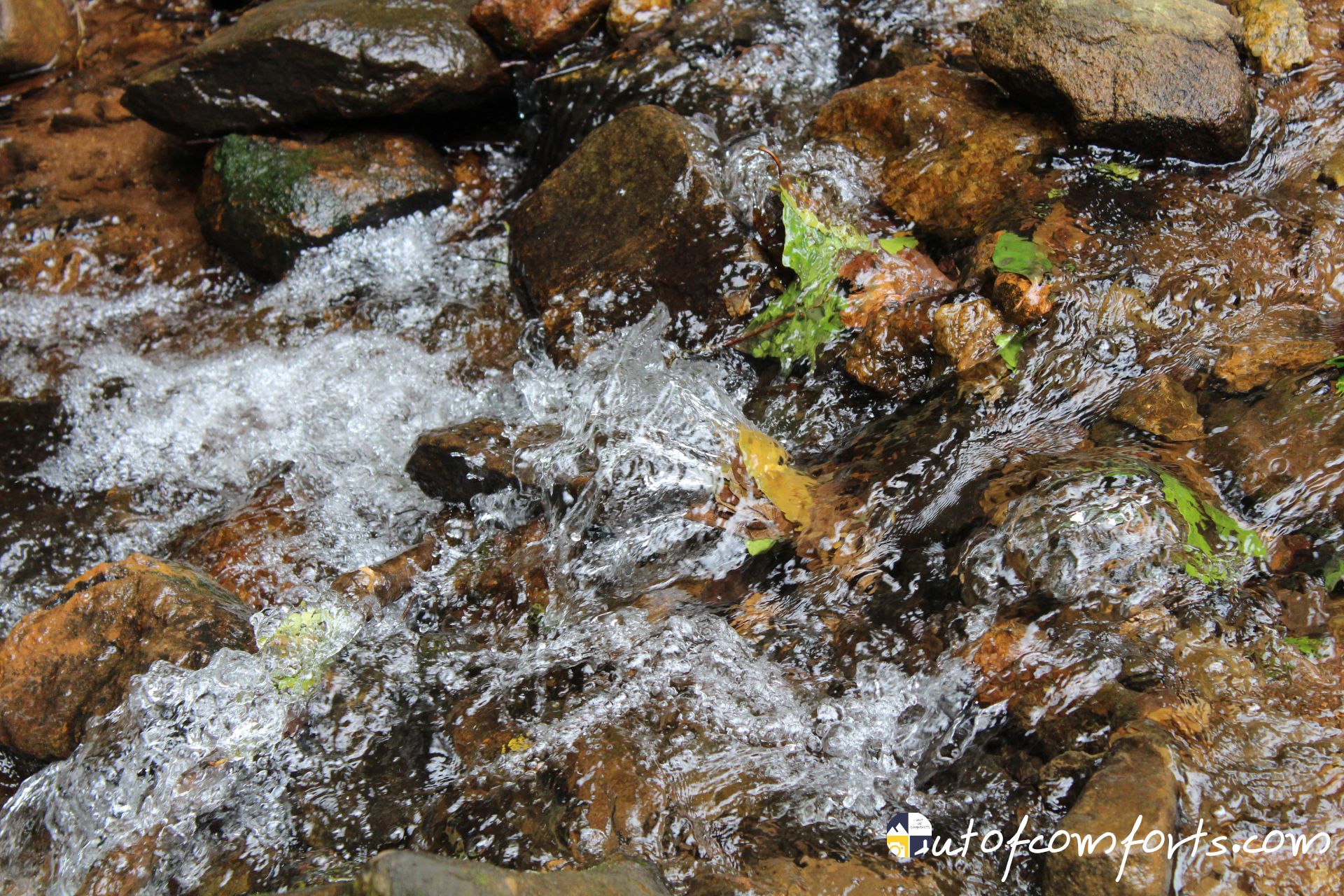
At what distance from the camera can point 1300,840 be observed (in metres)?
2.09

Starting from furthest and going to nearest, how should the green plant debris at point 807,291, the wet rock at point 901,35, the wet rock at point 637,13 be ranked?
the wet rock at point 637,13
the wet rock at point 901,35
the green plant debris at point 807,291

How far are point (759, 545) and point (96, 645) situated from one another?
2.29 meters

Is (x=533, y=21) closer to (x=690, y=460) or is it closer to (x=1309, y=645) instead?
(x=690, y=460)

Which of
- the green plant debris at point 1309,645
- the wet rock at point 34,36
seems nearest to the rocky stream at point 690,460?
the green plant debris at point 1309,645

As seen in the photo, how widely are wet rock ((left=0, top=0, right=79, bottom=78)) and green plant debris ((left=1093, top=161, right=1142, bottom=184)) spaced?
6869 millimetres

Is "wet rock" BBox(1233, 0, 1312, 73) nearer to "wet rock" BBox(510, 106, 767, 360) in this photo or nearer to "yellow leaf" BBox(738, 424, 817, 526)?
"wet rock" BBox(510, 106, 767, 360)

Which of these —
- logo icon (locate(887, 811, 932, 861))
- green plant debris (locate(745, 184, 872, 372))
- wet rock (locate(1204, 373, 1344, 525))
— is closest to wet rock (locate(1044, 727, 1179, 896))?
logo icon (locate(887, 811, 932, 861))

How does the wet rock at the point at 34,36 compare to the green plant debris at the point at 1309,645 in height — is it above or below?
above

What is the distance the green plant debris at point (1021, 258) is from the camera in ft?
10.7

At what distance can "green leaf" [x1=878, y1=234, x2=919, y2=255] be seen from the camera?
3791 millimetres

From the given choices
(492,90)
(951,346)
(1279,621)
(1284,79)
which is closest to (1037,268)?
(951,346)

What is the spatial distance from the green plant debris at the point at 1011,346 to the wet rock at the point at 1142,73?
3.57 feet

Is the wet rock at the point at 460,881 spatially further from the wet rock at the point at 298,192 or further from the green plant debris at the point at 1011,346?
the wet rock at the point at 298,192

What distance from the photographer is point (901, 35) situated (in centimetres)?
466
